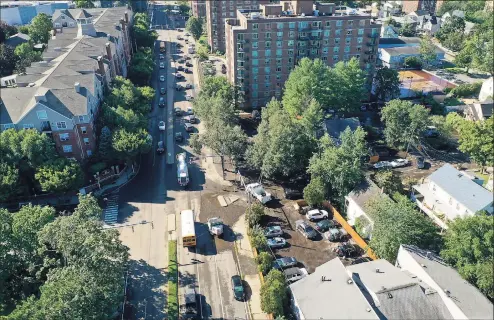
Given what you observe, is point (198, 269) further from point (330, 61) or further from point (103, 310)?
point (330, 61)

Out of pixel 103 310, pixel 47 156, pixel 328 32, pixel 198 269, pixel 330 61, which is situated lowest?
pixel 198 269

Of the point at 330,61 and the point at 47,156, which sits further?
the point at 330,61

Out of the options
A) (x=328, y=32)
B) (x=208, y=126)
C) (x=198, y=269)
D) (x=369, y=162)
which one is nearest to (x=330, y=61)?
(x=328, y=32)

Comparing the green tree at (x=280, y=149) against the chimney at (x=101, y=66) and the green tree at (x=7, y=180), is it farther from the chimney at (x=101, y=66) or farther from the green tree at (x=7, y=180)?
the chimney at (x=101, y=66)

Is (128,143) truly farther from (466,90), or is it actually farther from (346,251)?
(466,90)

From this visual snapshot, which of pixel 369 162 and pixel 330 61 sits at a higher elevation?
pixel 330 61

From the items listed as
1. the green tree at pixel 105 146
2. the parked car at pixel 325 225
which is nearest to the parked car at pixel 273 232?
the parked car at pixel 325 225

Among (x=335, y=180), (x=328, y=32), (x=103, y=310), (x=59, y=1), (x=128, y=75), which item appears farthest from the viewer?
(x=59, y=1)

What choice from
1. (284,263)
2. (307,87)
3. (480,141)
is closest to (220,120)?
(307,87)
